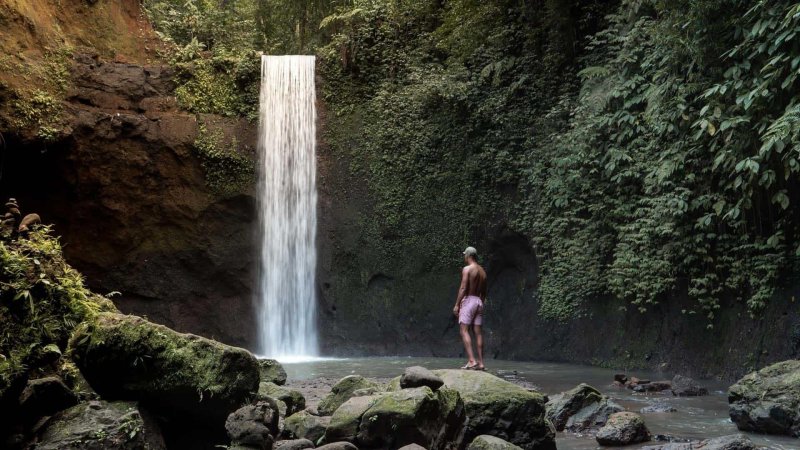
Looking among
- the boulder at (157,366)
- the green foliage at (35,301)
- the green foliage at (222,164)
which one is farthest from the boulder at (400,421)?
the green foliage at (222,164)

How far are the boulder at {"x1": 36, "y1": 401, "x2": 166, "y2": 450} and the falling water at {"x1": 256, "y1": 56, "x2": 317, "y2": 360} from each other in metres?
9.61

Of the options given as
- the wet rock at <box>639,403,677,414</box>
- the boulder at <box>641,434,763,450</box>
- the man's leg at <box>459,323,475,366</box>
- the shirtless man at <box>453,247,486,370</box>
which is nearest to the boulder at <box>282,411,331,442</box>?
the boulder at <box>641,434,763,450</box>

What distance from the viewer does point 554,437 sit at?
20.5ft

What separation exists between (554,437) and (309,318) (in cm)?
947

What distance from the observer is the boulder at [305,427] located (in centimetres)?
→ 594

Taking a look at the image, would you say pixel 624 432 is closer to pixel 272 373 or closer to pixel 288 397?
pixel 288 397

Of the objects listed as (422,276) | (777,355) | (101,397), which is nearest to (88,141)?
(422,276)

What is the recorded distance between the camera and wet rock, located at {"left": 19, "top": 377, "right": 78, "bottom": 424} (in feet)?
15.9

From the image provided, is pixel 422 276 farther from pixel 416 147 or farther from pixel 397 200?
pixel 416 147

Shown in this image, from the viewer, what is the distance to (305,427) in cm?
601

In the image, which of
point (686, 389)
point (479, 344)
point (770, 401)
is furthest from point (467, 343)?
point (770, 401)

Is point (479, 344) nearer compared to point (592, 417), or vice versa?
point (592, 417)

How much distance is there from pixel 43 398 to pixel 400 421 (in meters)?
2.46

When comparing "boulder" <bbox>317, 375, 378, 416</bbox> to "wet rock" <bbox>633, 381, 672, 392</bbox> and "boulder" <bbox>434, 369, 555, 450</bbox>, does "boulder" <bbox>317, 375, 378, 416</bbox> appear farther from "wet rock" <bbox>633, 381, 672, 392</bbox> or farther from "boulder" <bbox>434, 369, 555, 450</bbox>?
"wet rock" <bbox>633, 381, 672, 392</bbox>
